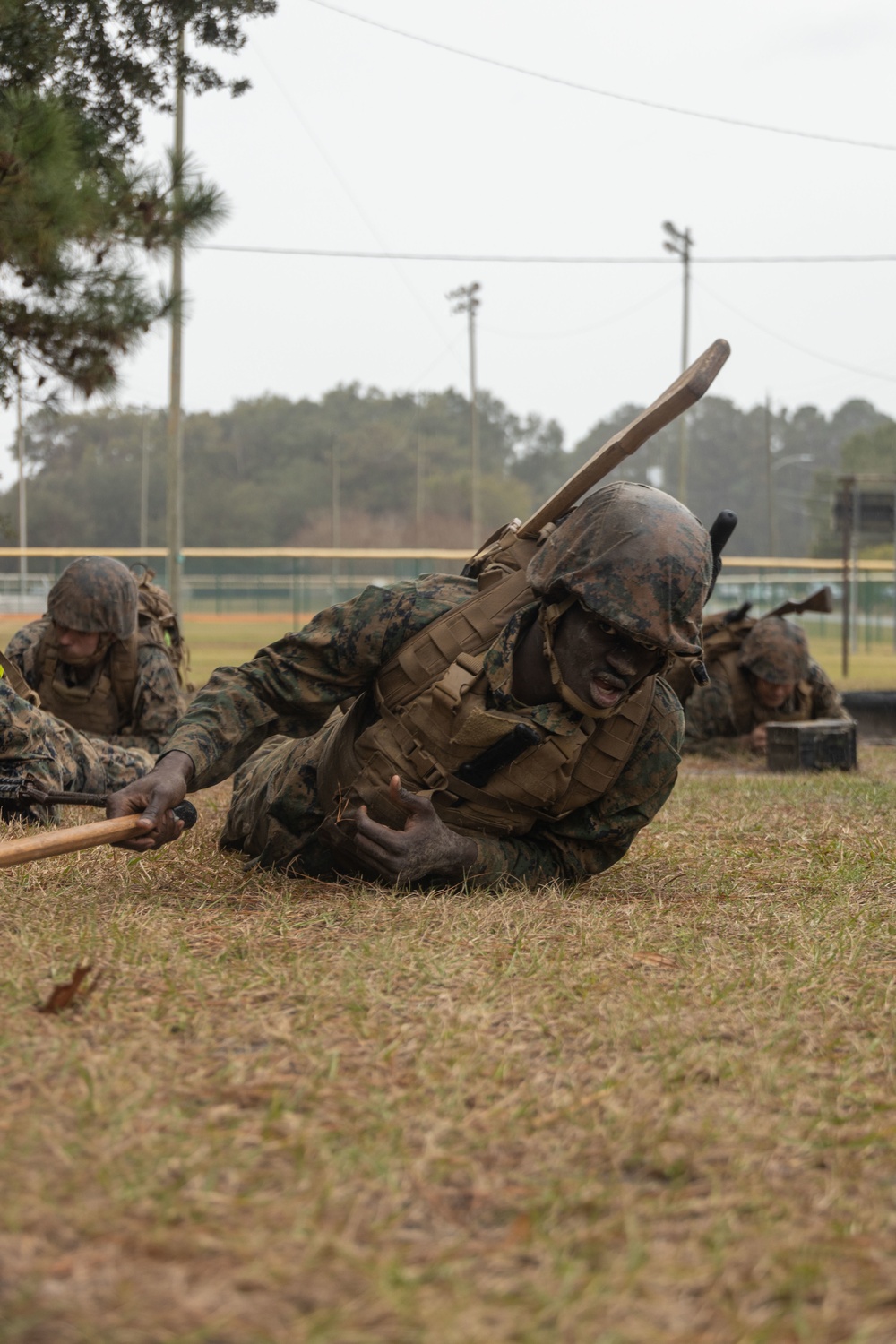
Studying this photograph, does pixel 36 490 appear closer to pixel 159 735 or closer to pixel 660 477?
pixel 660 477

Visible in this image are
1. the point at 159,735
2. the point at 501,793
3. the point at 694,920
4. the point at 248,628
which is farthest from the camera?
the point at 248,628

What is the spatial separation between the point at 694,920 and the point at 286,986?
147 centimetres

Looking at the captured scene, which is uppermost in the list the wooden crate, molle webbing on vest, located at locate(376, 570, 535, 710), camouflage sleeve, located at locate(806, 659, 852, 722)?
molle webbing on vest, located at locate(376, 570, 535, 710)

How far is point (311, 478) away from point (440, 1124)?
217ft

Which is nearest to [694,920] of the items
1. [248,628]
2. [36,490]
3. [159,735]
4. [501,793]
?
[501,793]

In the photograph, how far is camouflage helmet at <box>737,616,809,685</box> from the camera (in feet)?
34.0

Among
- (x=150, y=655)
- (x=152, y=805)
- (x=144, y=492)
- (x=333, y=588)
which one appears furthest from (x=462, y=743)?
(x=144, y=492)

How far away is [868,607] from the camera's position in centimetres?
3450

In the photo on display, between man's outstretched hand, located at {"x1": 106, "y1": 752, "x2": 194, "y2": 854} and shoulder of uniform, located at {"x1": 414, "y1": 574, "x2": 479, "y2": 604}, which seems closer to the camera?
man's outstretched hand, located at {"x1": 106, "y1": 752, "x2": 194, "y2": 854}

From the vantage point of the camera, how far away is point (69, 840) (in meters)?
3.61

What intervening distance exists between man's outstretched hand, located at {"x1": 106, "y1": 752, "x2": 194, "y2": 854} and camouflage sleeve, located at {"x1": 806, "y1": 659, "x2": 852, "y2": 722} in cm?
760

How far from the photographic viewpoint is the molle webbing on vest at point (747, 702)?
1062 cm

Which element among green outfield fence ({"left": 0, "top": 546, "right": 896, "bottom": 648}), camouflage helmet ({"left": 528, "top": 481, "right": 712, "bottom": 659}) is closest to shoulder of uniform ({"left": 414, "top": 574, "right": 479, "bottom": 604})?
camouflage helmet ({"left": 528, "top": 481, "right": 712, "bottom": 659})

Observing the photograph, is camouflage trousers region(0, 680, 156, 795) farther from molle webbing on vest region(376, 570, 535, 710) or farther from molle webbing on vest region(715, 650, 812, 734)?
molle webbing on vest region(715, 650, 812, 734)
